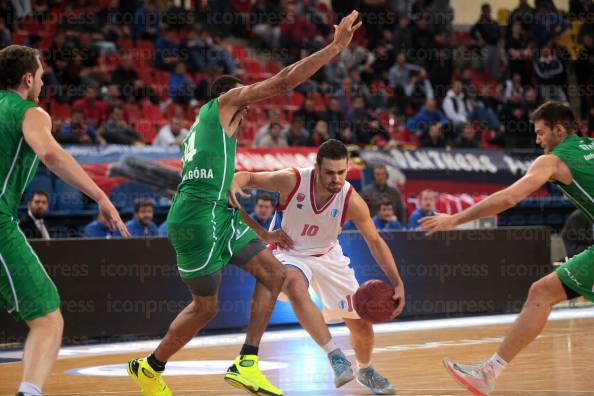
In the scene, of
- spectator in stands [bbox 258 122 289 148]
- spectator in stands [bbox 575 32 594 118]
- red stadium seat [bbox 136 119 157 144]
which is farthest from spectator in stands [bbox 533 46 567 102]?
red stadium seat [bbox 136 119 157 144]

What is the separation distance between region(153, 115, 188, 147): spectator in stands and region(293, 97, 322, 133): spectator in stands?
8.26 ft

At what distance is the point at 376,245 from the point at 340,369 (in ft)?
3.72

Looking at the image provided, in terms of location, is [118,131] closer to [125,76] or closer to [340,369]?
[125,76]

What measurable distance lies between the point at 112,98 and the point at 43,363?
1080cm

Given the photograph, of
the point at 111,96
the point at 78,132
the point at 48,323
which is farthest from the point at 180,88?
the point at 48,323

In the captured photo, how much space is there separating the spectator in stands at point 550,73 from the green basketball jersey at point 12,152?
17.2 meters

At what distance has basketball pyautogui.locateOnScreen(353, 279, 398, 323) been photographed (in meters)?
7.36

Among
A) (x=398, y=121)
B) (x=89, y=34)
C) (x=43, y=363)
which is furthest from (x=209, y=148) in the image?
(x=398, y=121)

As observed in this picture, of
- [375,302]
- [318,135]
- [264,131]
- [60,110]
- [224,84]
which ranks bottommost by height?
[318,135]

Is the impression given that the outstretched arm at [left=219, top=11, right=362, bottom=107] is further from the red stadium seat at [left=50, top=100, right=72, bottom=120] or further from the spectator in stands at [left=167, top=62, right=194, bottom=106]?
the spectator in stands at [left=167, top=62, right=194, bottom=106]

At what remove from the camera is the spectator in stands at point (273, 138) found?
1531 centimetres

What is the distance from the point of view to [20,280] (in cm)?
528

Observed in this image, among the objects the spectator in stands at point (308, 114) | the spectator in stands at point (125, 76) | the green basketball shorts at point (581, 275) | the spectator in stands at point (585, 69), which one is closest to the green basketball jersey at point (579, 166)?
the green basketball shorts at point (581, 275)

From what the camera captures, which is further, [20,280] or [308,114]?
[308,114]
